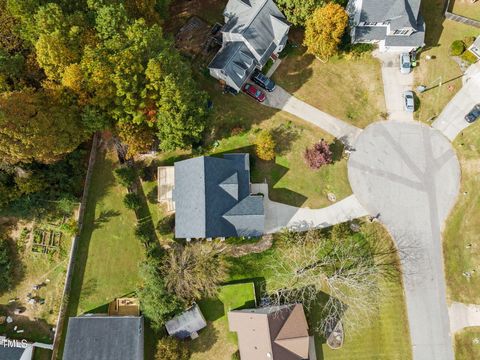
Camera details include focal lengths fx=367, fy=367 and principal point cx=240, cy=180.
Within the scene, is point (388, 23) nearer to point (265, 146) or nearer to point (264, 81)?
point (264, 81)

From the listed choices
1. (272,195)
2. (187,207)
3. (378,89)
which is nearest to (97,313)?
(187,207)

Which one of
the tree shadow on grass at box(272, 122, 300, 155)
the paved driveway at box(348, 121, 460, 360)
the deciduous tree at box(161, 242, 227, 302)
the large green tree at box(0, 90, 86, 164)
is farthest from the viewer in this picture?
the tree shadow on grass at box(272, 122, 300, 155)

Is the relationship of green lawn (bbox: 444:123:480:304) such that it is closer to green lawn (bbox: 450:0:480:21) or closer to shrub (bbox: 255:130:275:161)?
green lawn (bbox: 450:0:480:21)

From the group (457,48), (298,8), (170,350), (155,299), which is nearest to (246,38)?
(298,8)

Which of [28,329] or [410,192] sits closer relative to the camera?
[28,329]

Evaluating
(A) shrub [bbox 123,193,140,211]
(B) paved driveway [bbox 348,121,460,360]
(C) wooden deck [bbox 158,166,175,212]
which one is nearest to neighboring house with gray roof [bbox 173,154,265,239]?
(C) wooden deck [bbox 158,166,175,212]

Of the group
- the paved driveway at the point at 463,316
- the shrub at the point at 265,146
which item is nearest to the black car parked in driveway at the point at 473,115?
the paved driveway at the point at 463,316

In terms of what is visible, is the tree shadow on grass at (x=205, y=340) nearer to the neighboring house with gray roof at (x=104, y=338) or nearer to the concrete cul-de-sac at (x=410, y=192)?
the neighboring house with gray roof at (x=104, y=338)
